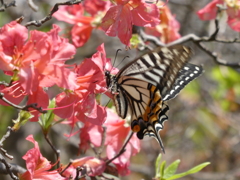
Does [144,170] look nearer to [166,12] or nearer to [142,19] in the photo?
[166,12]

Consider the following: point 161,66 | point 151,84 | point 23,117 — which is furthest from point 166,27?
point 23,117

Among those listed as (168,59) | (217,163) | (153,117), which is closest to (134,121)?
(153,117)

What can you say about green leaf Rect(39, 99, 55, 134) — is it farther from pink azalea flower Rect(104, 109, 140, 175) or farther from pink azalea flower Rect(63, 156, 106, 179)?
pink azalea flower Rect(104, 109, 140, 175)

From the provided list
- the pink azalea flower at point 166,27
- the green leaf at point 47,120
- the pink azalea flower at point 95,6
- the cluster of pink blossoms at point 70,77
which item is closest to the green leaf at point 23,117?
the cluster of pink blossoms at point 70,77

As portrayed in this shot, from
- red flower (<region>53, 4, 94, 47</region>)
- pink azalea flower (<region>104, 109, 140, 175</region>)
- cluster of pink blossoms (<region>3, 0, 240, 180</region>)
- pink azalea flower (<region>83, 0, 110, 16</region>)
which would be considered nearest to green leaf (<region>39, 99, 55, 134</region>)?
cluster of pink blossoms (<region>3, 0, 240, 180</region>)

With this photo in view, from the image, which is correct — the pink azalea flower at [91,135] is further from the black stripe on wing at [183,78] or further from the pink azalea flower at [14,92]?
the pink azalea flower at [14,92]

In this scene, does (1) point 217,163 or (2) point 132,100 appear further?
(1) point 217,163
